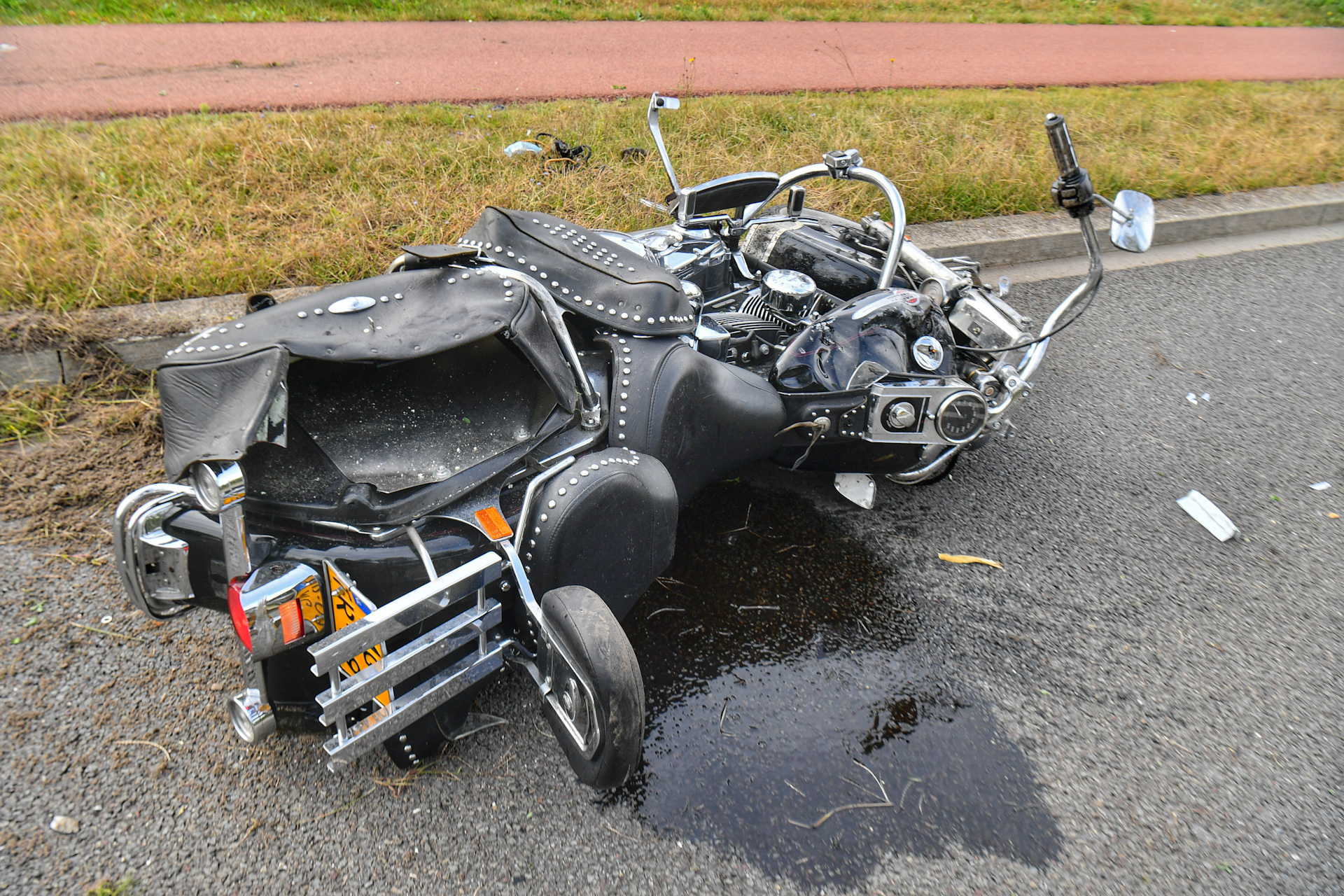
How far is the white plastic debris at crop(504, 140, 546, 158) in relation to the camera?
5206 mm

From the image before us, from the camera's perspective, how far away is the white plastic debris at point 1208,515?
3379 millimetres

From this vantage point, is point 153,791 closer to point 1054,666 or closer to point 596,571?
point 596,571

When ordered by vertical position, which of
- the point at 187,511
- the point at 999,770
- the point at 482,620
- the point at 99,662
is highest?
the point at 187,511

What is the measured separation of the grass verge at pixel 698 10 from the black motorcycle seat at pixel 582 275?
7.04 meters

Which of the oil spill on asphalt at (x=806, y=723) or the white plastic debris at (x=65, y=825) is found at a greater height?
the oil spill on asphalt at (x=806, y=723)

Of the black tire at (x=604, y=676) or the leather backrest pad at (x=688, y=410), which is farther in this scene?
the leather backrest pad at (x=688, y=410)

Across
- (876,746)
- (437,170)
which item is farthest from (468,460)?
(437,170)

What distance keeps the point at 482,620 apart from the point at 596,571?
1.02 ft

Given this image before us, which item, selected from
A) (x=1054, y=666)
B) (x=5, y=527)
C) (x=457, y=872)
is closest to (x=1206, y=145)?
(x=1054, y=666)

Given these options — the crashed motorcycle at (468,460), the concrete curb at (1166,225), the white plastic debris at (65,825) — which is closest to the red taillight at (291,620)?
the crashed motorcycle at (468,460)

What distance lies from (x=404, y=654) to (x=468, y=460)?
20.5 inches

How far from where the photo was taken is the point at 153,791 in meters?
2.08

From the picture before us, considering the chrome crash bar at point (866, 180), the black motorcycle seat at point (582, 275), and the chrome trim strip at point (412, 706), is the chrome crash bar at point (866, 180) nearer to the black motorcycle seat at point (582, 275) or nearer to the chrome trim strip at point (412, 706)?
the black motorcycle seat at point (582, 275)

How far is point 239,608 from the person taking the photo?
1.68 metres
